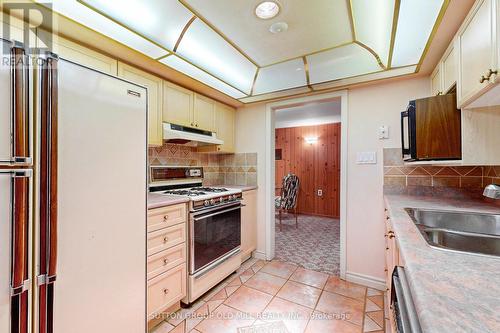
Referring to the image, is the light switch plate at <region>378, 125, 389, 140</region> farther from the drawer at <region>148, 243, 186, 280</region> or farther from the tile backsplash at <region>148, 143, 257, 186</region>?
the drawer at <region>148, 243, 186, 280</region>

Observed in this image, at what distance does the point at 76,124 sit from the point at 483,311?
1.52 metres

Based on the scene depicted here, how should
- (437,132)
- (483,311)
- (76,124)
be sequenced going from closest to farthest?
1. (483,311)
2. (76,124)
3. (437,132)

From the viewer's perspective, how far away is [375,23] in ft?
4.78

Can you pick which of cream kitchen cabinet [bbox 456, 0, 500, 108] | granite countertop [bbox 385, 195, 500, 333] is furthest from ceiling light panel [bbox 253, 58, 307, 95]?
granite countertop [bbox 385, 195, 500, 333]

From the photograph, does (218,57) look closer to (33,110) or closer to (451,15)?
(33,110)

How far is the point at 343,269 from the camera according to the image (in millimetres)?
2316

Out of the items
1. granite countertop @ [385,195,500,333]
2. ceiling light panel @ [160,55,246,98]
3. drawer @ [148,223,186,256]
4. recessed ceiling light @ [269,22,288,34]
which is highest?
recessed ceiling light @ [269,22,288,34]

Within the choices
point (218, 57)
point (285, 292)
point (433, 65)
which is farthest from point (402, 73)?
point (285, 292)

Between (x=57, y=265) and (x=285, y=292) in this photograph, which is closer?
(x=57, y=265)

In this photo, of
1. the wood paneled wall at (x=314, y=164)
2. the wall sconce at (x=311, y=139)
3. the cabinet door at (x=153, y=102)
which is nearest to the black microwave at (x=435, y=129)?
the cabinet door at (x=153, y=102)

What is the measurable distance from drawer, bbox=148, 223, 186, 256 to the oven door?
0.08m

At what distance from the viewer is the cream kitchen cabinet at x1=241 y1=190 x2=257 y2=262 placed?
2584 mm

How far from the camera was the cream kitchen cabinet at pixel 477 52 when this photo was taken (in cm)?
95

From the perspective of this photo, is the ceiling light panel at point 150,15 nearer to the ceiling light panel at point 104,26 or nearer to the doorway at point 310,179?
the ceiling light panel at point 104,26
